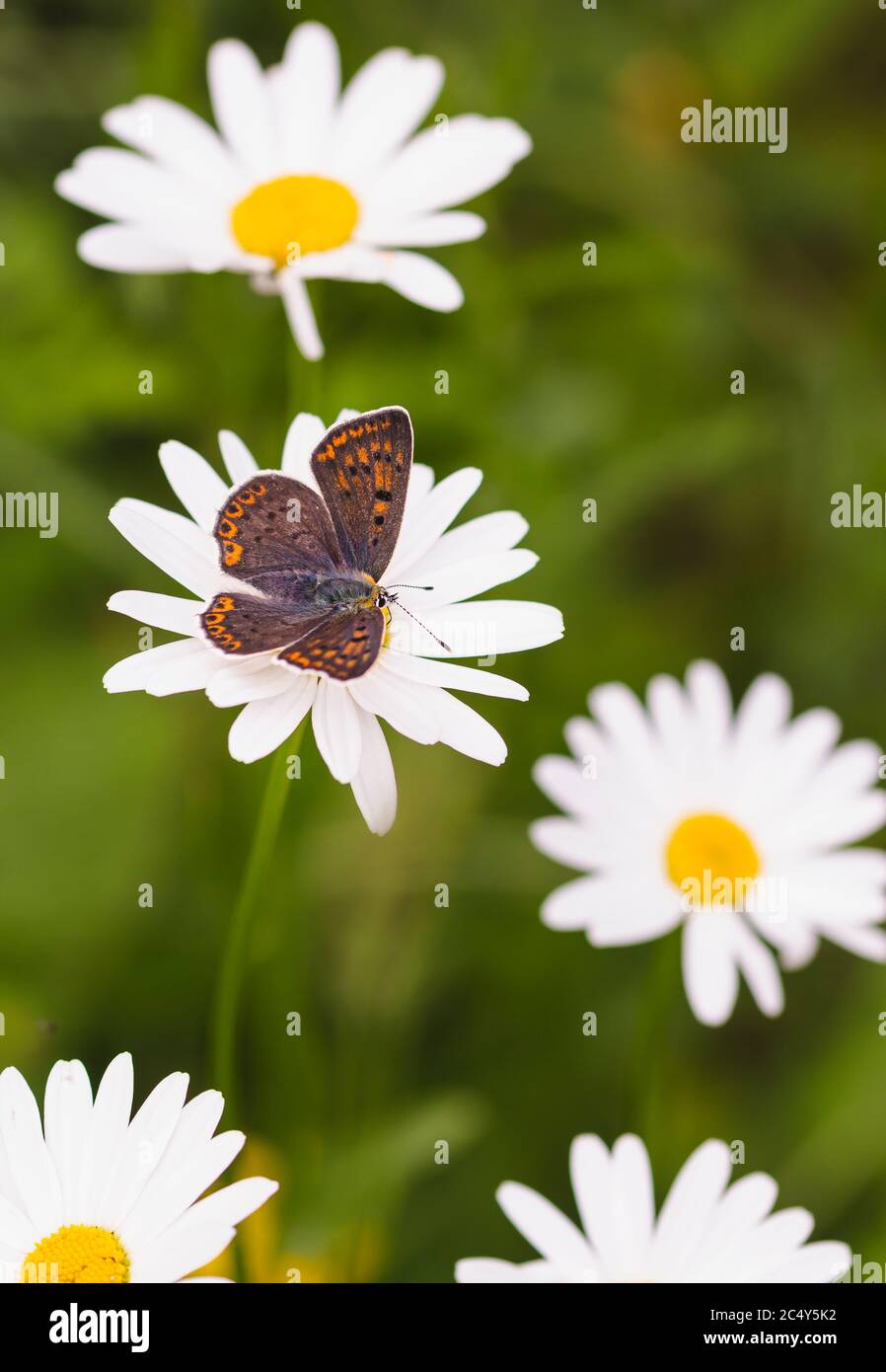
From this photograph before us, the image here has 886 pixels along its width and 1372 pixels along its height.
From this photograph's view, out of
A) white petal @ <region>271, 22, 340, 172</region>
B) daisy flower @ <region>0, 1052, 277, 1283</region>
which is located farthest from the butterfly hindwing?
white petal @ <region>271, 22, 340, 172</region>

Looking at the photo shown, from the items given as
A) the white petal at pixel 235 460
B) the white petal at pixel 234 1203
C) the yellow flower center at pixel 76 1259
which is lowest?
the yellow flower center at pixel 76 1259

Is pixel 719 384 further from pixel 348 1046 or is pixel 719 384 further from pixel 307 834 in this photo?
pixel 348 1046

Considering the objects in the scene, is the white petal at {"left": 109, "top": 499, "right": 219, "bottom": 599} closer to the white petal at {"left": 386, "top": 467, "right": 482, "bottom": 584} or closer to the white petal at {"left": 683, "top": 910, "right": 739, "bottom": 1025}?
the white petal at {"left": 386, "top": 467, "right": 482, "bottom": 584}

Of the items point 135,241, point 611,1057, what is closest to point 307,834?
point 611,1057

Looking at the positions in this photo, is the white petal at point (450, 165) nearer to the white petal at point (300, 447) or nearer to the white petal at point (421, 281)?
the white petal at point (421, 281)

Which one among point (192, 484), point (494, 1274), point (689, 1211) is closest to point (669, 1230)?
point (689, 1211)
